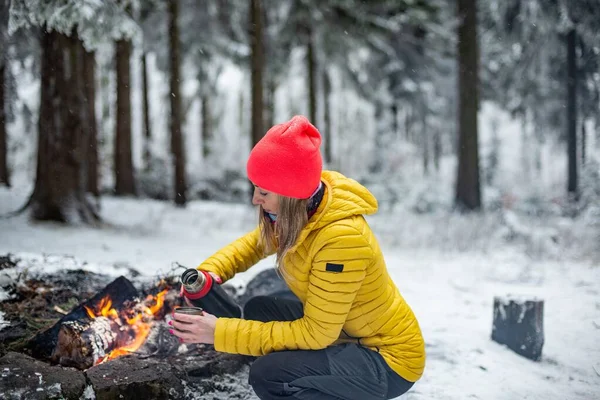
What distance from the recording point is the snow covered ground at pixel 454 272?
3486 millimetres

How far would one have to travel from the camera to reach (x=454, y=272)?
20.7 feet

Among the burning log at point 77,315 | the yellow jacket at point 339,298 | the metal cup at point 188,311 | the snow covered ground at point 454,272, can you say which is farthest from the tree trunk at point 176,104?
the yellow jacket at point 339,298

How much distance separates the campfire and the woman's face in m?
1.48

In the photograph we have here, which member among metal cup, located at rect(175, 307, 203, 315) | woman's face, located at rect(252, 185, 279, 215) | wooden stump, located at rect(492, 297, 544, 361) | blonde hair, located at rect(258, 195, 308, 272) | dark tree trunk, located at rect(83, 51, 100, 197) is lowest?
wooden stump, located at rect(492, 297, 544, 361)

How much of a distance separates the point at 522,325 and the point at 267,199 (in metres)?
2.57

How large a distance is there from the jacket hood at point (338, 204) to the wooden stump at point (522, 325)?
2.00 metres

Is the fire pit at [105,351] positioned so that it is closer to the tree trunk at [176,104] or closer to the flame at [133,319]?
the flame at [133,319]

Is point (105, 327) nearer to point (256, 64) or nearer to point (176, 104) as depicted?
point (256, 64)

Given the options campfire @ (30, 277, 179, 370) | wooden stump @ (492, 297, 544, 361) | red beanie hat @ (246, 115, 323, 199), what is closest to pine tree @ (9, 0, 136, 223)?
campfire @ (30, 277, 179, 370)

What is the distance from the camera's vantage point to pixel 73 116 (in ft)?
25.3

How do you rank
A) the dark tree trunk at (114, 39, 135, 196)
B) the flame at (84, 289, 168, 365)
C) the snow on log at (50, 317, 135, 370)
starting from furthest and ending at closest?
1. the dark tree trunk at (114, 39, 135, 196)
2. the flame at (84, 289, 168, 365)
3. the snow on log at (50, 317, 135, 370)

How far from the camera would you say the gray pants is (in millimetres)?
2459

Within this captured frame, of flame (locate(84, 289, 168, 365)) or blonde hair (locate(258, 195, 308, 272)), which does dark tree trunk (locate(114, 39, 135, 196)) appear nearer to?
flame (locate(84, 289, 168, 365))

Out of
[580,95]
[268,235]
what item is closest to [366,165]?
[580,95]
